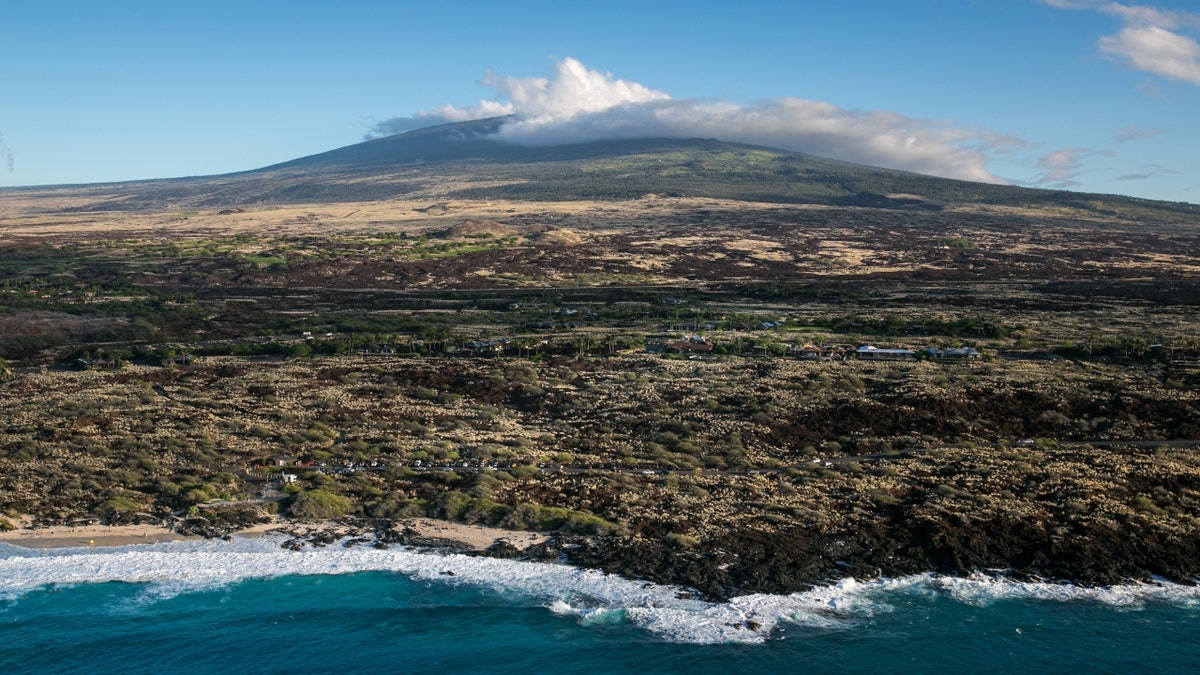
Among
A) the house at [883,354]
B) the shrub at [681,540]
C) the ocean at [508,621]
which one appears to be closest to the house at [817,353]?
the house at [883,354]

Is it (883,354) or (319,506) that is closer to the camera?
(319,506)

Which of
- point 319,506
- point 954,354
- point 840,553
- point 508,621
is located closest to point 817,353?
point 954,354

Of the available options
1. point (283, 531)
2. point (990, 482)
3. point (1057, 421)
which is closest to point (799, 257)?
point (1057, 421)

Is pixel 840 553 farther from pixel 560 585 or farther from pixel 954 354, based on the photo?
pixel 954 354

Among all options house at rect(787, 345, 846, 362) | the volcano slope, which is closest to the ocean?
the volcano slope

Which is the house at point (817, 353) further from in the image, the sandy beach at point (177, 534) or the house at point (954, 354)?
the sandy beach at point (177, 534)

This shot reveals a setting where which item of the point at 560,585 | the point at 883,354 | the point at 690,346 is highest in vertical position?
the point at 883,354

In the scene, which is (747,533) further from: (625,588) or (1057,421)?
(1057,421)

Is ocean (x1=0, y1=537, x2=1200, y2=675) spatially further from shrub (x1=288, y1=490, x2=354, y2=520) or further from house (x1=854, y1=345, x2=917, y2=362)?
house (x1=854, y1=345, x2=917, y2=362)
